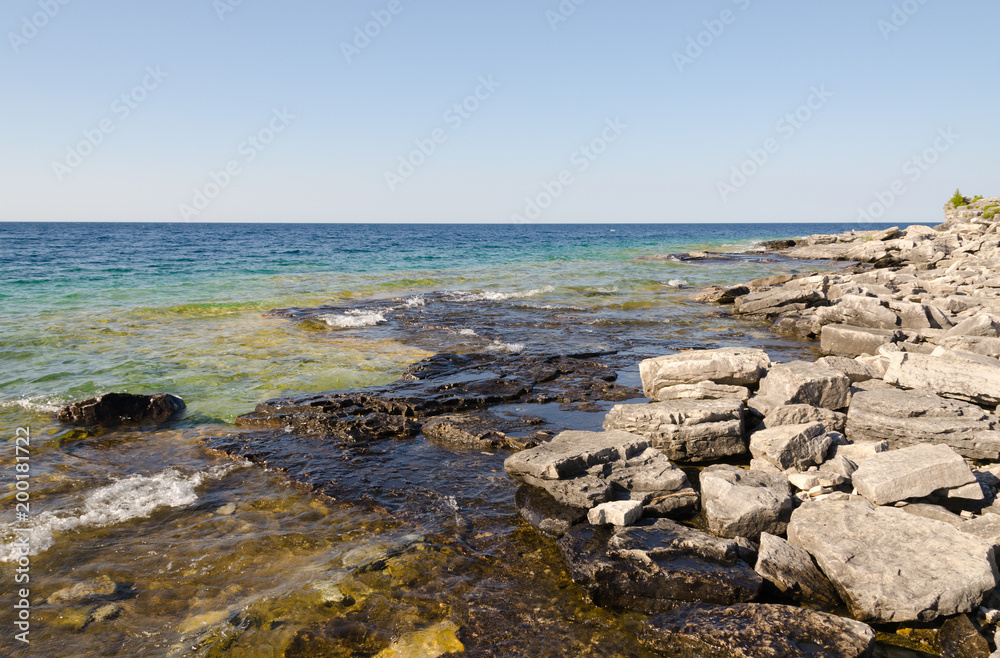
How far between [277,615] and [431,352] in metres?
9.25

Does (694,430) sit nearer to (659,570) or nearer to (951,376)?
(659,570)

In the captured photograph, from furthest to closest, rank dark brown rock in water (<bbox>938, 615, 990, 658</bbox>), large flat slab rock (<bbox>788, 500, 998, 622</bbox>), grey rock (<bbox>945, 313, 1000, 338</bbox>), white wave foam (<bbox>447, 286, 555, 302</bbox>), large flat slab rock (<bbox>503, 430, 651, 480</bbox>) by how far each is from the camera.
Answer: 1. white wave foam (<bbox>447, 286, 555, 302</bbox>)
2. grey rock (<bbox>945, 313, 1000, 338</bbox>)
3. large flat slab rock (<bbox>503, 430, 651, 480</bbox>)
4. large flat slab rock (<bbox>788, 500, 998, 622</bbox>)
5. dark brown rock in water (<bbox>938, 615, 990, 658</bbox>)

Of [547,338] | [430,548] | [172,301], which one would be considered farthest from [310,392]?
[172,301]

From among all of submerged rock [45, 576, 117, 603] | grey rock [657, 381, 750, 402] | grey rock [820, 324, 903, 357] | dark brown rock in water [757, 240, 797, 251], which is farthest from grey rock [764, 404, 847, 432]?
dark brown rock in water [757, 240, 797, 251]

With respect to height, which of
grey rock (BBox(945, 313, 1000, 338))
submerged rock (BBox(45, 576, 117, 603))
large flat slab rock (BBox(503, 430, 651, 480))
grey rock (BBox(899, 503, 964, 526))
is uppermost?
grey rock (BBox(945, 313, 1000, 338))

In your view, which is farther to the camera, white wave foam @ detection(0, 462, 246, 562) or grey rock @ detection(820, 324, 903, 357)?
grey rock @ detection(820, 324, 903, 357)

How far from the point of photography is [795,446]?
622 cm

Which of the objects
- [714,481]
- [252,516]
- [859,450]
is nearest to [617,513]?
[714,481]

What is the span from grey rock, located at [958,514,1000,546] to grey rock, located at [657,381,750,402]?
312 cm

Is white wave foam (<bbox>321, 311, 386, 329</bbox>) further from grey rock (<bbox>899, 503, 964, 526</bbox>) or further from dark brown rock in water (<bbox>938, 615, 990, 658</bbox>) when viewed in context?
dark brown rock in water (<bbox>938, 615, 990, 658</bbox>)

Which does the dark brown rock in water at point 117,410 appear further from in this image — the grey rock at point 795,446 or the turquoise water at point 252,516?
the grey rock at point 795,446

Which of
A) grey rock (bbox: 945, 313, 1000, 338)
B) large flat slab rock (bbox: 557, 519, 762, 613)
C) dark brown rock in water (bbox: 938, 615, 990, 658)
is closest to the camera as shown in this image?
dark brown rock in water (bbox: 938, 615, 990, 658)

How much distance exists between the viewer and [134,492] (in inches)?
253

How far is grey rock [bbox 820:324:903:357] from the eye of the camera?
452 inches
